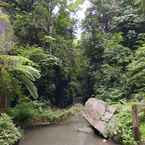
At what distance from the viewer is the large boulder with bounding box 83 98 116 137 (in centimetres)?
1011

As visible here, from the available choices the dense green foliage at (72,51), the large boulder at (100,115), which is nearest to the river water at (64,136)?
the large boulder at (100,115)

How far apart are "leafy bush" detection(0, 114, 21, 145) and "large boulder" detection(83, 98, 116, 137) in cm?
281

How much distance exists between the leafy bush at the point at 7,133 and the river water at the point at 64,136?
41.2 inches

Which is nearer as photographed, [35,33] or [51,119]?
[51,119]

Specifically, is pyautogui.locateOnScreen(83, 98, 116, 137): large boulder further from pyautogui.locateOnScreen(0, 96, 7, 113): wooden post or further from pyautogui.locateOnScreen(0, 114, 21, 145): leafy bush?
pyautogui.locateOnScreen(0, 96, 7, 113): wooden post

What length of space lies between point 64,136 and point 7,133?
260cm

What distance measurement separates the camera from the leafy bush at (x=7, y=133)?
8.31 metres

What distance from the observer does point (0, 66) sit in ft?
34.5

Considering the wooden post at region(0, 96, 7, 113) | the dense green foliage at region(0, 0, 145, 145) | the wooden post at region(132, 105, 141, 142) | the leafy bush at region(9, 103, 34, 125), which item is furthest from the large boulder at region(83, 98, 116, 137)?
the wooden post at region(0, 96, 7, 113)

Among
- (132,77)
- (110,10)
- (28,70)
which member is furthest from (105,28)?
(28,70)

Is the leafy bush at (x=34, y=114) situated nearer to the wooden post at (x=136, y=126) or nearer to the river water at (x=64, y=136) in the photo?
the river water at (x=64, y=136)

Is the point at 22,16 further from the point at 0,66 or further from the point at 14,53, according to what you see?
the point at 0,66

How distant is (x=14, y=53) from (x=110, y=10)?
7.40m

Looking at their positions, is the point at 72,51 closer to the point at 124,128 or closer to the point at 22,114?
the point at 22,114
